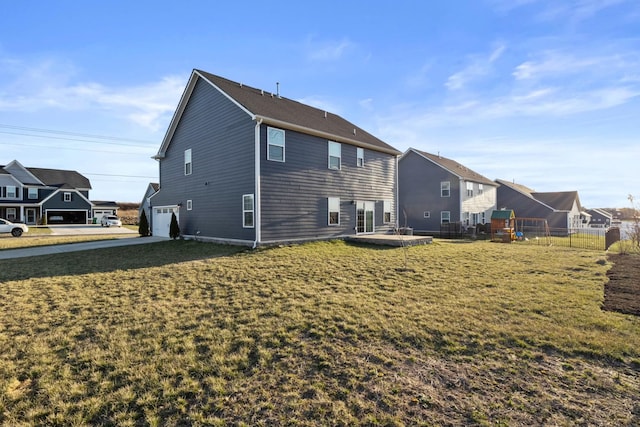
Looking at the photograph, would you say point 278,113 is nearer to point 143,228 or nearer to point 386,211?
point 386,211

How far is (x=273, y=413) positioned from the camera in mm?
2939

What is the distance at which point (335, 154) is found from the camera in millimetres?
16562

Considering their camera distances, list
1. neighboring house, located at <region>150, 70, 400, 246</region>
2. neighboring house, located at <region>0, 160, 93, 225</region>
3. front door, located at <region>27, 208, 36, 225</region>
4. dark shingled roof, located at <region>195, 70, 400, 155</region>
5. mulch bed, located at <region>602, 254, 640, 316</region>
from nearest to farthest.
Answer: mulch bed, located at <region>602, 254, 640, 316</region>, neighboring house, located at <region>150, 70, 400, 246</region>, dark shingled roof, located at <region>195, 70, 400, 155</region>, neighboring house, located at <region>0, 160, 93, 225</region>, front door, located at <region>27, 208, 36, 225</region>

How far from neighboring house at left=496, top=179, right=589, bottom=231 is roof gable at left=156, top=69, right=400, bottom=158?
23327mm

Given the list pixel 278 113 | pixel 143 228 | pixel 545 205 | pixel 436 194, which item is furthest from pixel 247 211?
pixel 545 205

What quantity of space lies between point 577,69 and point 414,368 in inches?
480

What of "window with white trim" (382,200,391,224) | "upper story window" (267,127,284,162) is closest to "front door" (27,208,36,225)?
"upper story window" (267,127,284,162)

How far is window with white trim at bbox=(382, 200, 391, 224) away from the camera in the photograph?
19.3 metres

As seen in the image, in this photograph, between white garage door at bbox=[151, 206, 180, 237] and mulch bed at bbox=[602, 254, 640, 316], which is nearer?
mulch bed at bbox=[602, 254, 640, 316]

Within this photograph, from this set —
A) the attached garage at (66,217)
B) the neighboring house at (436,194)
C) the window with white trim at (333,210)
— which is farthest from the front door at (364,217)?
the attached garage at (66,217)

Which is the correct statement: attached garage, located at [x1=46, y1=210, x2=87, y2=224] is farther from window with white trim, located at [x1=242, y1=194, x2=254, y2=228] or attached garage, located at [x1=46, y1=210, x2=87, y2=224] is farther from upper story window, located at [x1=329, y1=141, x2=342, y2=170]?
upper story window, located at [x1=329, y1=141, x2=342, y2=170]

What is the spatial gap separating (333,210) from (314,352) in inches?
483

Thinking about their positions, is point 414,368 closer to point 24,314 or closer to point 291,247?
point 24,314

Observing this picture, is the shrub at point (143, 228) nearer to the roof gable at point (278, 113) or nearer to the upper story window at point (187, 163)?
the roof gable at point (278, 113)
